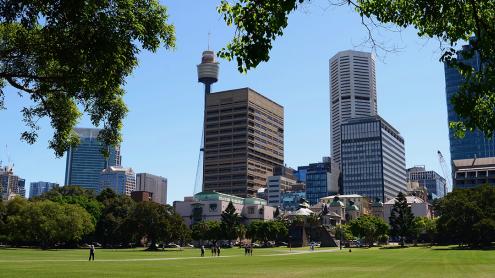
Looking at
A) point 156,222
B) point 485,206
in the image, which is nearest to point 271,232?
point 156,222

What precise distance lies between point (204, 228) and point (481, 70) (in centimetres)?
14339

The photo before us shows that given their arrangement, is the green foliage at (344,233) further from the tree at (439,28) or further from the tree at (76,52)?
the tree at (439,28)

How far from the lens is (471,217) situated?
4437 inches

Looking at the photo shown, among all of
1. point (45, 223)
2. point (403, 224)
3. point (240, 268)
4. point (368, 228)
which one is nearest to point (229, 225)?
point (368, 228)

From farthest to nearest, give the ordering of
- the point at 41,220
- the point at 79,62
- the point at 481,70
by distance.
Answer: the point at 41,220 → the point at 79,62 → the point at 481,70

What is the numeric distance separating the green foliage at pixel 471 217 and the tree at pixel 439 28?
104 metres

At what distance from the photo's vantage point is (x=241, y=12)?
35.8 ft

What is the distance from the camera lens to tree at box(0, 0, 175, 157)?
14.6 m

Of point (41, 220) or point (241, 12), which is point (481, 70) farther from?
point (41, 220)

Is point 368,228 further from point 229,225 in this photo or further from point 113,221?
point 113,221

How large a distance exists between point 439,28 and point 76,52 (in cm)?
1075

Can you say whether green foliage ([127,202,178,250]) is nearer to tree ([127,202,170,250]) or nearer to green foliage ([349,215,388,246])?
tree ([127,202,170,250])

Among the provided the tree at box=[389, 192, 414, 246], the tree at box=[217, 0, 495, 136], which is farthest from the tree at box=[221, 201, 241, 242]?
the tree at box=[217, 0, 495, 136]

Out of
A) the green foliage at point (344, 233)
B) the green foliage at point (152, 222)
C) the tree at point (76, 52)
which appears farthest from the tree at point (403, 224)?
the tree at point (76, 52)
